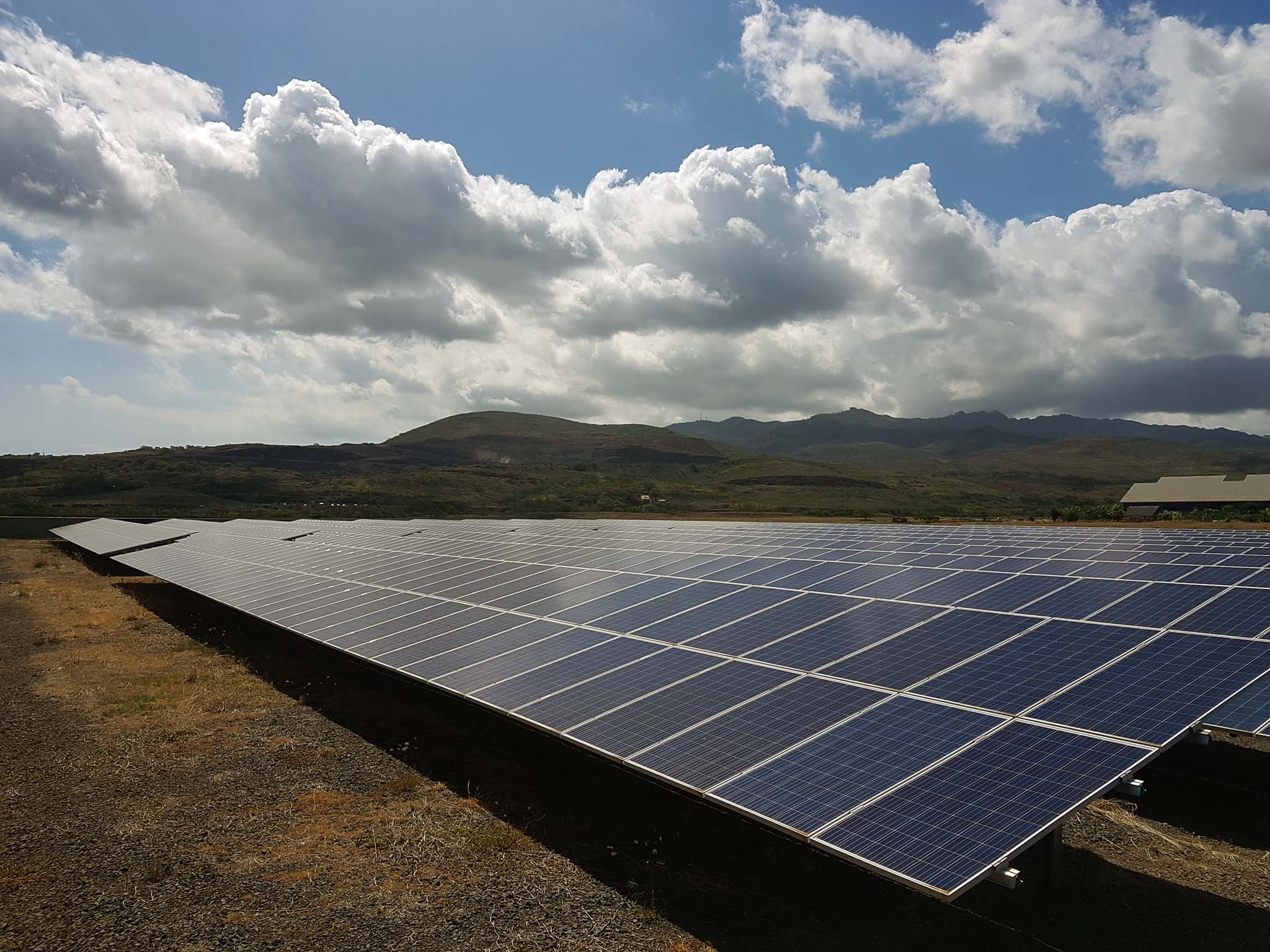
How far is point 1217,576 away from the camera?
1855cm

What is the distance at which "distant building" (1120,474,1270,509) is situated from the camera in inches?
2758

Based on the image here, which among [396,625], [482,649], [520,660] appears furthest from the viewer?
[396,625]

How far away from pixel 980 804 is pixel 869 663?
4.77 metres

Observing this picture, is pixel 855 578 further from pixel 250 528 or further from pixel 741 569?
pixel 250 528

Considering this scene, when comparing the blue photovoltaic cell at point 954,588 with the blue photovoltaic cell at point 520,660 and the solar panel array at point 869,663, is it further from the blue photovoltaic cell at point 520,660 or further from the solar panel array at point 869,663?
the blue photovoltaic cell at point 520,660

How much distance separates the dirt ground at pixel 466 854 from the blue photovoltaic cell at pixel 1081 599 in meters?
3.87

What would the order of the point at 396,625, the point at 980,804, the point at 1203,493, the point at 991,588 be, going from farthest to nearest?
the point at 1203,493 → the point at 396,625 → the point at 991,588 → the point at 980,804

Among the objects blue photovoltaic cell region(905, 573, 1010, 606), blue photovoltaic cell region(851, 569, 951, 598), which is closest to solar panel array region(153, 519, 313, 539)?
blue photovoltaic cell region(851, 569, 951, 598)

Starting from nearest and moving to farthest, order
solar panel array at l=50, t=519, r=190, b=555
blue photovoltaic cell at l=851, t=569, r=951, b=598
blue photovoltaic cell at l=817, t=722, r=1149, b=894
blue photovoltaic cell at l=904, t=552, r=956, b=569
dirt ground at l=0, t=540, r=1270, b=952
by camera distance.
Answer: blue photovoltaic cell at l=817, t=722, r=1149, b=894
dirt ground at l=0, t=540, r=1270, b=952
blue photovoltaic cell at l=851, t=569, r=951, b=598
blue photovoltaic cell at l=904, t=552, r=956, b=569
solar panel array at l=50, t=519, r=190, b=555

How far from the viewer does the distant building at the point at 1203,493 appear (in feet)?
230

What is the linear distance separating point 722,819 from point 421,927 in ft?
19.8

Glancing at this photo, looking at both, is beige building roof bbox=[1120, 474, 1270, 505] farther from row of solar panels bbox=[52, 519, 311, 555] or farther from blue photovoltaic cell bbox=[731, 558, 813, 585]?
row of solar panels bbox=[52, 519, 311, 555]

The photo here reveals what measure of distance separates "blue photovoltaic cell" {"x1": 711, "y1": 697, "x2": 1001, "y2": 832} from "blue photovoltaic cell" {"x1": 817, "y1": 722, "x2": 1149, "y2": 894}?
0.30m

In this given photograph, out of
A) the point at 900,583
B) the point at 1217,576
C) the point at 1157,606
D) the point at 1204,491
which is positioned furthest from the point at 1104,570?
the point at 1204,491
